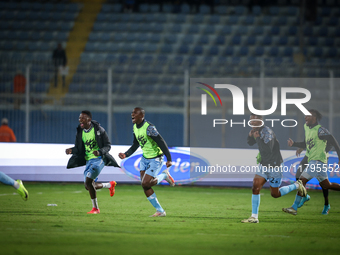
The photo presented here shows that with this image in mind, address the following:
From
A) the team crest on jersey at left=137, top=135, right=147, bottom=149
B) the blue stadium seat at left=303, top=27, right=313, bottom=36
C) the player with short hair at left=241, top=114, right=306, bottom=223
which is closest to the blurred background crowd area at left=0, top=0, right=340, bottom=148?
the blue stadium seat at left=303, top=27, right=313, bottom=36

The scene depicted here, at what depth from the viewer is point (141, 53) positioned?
2572 centimetres

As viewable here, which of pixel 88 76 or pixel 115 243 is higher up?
pixel 88 76

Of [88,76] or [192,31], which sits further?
[192,31]

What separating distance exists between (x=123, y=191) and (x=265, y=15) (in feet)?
50.2

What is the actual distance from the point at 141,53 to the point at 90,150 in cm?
1549

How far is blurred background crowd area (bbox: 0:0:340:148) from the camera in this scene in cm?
1806

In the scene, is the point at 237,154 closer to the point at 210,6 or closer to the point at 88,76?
the point at 88,76

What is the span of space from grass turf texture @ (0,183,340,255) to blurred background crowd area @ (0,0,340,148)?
432cm

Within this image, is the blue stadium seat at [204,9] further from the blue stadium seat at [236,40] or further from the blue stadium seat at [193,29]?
the blue stadium seat at [236,40]

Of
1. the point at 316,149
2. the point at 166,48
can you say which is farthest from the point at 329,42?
the point at 316,149

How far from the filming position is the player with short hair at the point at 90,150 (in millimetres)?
10609

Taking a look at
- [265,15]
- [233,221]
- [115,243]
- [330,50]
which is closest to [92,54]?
[265,15]

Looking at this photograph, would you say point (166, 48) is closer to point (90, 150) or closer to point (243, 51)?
point (243, 51)

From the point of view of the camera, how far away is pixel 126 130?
1828 centimetres
